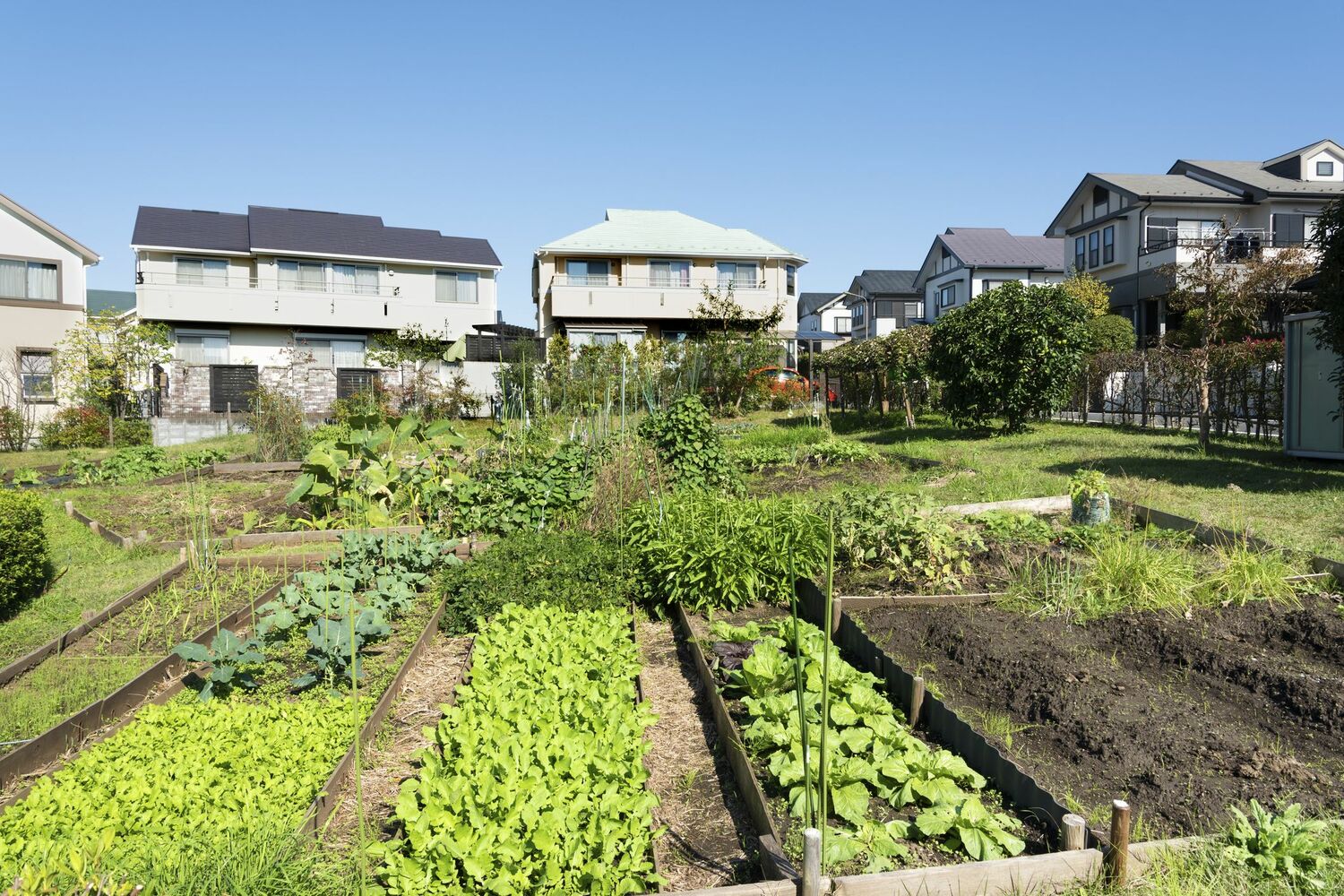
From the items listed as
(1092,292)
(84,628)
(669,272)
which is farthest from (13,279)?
(1092,292)

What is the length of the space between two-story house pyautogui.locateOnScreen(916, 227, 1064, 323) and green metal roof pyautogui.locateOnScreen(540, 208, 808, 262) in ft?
52.0

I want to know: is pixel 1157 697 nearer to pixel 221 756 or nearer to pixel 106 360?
pixel 221 756

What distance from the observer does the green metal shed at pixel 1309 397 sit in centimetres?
1055

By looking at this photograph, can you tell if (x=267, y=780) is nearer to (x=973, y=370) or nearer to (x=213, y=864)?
(x=213, y=864)

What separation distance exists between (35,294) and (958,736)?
28.4 meters

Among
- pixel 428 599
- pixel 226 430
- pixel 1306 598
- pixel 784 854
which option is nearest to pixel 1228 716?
pixel 1306 598

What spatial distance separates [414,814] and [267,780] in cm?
76

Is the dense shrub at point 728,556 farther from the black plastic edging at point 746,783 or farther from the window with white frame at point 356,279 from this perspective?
the window with white frame at point 356,279

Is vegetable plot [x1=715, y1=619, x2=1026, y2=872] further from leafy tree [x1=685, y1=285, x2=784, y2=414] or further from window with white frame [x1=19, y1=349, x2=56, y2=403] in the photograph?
window with white frame [x1=19, y1=349, x2=56, y2=403]

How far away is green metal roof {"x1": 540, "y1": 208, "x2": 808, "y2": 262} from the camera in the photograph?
30.4 metres

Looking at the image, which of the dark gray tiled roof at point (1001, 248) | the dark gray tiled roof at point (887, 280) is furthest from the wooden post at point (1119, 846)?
the dark gray tiled roof at point (887, 280)

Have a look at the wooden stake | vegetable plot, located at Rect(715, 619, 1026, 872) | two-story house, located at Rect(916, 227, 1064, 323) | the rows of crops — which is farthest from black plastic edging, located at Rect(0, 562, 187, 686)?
two-story house, located at Rect(916, 227, 1064, 323)

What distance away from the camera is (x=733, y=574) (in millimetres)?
5441

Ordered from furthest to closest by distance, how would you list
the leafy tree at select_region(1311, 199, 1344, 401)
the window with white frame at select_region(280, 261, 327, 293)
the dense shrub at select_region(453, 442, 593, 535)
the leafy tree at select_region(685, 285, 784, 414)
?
1. the window with white frame at select_region(280, 261, 327, 293)
2. the leafy tree at select_region(685, 285, 784, 414)
3. the leafy tree at select_region(1311, 199, 1344, 401)
4. the dense shrub at select_region(453, 442, 593, 535)
